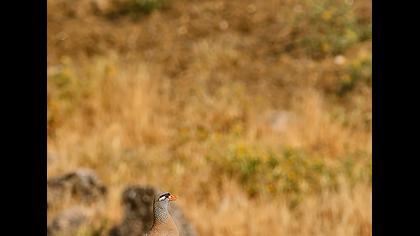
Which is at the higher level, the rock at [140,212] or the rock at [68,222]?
the rock at [140,212]

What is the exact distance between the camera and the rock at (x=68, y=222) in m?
6.16

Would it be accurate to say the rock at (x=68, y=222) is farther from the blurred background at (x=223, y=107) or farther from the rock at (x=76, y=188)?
the rock at (x=76, y=188)

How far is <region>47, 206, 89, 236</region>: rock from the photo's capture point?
6.16 m

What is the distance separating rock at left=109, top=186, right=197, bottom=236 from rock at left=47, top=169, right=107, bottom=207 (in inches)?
68.3

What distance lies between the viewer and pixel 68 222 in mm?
6254

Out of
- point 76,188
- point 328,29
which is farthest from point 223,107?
point 76,188

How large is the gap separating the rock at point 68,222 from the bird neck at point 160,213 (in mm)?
3371

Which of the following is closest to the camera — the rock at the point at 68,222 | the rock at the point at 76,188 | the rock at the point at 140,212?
the rock at the point at 140,212

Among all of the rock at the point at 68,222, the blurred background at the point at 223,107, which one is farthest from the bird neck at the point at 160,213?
the rock at the point at 68,222
